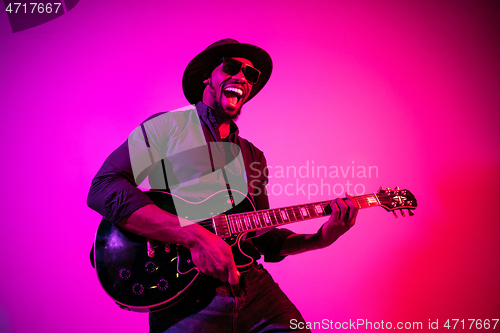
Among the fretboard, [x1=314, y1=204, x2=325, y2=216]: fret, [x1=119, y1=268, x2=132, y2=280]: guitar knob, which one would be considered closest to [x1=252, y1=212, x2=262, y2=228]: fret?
the fretboard

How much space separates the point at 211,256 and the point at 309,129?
1903 millimetres

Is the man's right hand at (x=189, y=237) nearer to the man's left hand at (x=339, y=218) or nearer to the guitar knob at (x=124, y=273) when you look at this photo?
the guitar knob at (x=124, y=273)

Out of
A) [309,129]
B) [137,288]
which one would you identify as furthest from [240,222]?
[309,129]

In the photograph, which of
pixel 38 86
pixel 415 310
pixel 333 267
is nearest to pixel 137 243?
pixel 38 86

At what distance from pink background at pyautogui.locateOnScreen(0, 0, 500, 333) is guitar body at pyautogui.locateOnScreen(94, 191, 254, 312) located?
939 millimetres

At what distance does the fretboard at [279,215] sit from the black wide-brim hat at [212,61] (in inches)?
50.5

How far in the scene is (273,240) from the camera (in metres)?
1.96

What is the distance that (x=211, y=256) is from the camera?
1254 millimetres

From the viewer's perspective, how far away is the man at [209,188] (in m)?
1.28

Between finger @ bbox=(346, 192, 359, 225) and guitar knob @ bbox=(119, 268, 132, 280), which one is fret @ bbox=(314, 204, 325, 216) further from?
guitar knob @ bbox=(119, 268, 132, 280)

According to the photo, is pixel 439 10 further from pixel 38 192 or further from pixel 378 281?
pixel 38 192

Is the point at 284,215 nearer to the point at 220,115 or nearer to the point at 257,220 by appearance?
the point at 257,220
